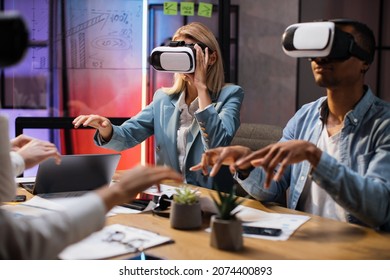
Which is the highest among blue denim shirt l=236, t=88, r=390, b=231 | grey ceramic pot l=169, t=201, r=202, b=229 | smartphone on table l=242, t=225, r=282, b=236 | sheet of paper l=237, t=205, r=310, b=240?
blue denim shirt l=236, t=88, r=390, b=231

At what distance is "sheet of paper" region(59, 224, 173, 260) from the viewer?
48.5 inches

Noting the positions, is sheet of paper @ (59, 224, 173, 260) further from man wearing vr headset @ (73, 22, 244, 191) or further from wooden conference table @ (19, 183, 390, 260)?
man wearing vr headset @ (73, 22, 244, 191)

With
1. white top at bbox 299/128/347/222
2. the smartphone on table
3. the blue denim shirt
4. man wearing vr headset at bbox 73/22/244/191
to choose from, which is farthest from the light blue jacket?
the smartphone on table

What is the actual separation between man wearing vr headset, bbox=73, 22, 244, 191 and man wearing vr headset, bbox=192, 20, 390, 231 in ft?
1.32

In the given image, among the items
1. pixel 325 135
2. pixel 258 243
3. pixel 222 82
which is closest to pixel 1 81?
pixel 222 82

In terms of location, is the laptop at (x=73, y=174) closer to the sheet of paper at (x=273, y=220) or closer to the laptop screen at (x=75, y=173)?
the laptop screen at (x=75, y=173)

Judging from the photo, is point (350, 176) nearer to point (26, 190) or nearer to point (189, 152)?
point (189, 152)

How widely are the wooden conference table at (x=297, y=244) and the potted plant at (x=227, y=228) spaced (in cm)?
2

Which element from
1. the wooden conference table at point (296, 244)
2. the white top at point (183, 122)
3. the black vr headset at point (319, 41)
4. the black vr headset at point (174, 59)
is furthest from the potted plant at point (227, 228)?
the white top at point (183, 122)

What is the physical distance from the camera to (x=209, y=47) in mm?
2338

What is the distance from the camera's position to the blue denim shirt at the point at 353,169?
1.41 metres

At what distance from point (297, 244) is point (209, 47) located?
1224 mm

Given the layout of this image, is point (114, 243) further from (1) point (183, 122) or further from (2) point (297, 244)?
(1) point (183, 122)

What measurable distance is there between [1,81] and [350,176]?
7.89 ft
